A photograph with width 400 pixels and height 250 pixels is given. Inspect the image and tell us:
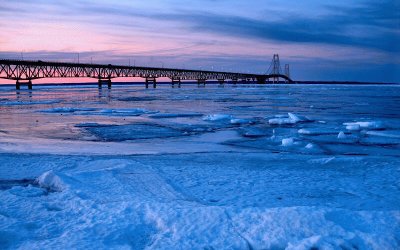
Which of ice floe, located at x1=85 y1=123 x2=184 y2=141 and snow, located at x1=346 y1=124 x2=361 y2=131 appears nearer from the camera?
Result: ice floe, located at x1=85 y1=123 x2=184 y2=141

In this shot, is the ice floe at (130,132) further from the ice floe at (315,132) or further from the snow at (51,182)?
the snow at (51,182)

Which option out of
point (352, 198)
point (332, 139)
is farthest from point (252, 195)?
point (332, 139)

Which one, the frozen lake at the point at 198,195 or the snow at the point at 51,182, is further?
the snow at the point at 51,182

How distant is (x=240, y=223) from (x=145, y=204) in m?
1.16

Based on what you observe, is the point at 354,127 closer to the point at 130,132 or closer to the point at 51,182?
the point at 130,132

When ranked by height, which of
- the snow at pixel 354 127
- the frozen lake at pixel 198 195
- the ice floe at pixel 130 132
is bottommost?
the ice floe at pixel 130 132

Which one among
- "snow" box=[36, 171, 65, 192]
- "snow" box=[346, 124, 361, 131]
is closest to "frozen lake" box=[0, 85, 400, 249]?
"snow" box=[36, 171, 65, 192]

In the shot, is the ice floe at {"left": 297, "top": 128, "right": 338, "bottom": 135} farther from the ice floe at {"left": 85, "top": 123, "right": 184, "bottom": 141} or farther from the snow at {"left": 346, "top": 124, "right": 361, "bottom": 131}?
the ice floe at {"left": 85, "top": 123, "right": 184, "bottom": 141}

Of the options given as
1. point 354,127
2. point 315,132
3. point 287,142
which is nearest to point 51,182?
point 287,142

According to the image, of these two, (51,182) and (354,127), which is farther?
(354,127)

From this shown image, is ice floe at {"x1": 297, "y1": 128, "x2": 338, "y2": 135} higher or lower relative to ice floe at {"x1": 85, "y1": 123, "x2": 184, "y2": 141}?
higher

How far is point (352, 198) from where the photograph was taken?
15.8 feet

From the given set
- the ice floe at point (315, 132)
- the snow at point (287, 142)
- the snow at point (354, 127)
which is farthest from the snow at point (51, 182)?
the snow at point (354, 127)

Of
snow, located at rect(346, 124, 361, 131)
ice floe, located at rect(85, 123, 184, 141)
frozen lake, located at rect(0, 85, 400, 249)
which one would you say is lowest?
ice floe, located at rect(85, 123, 184, 141)
